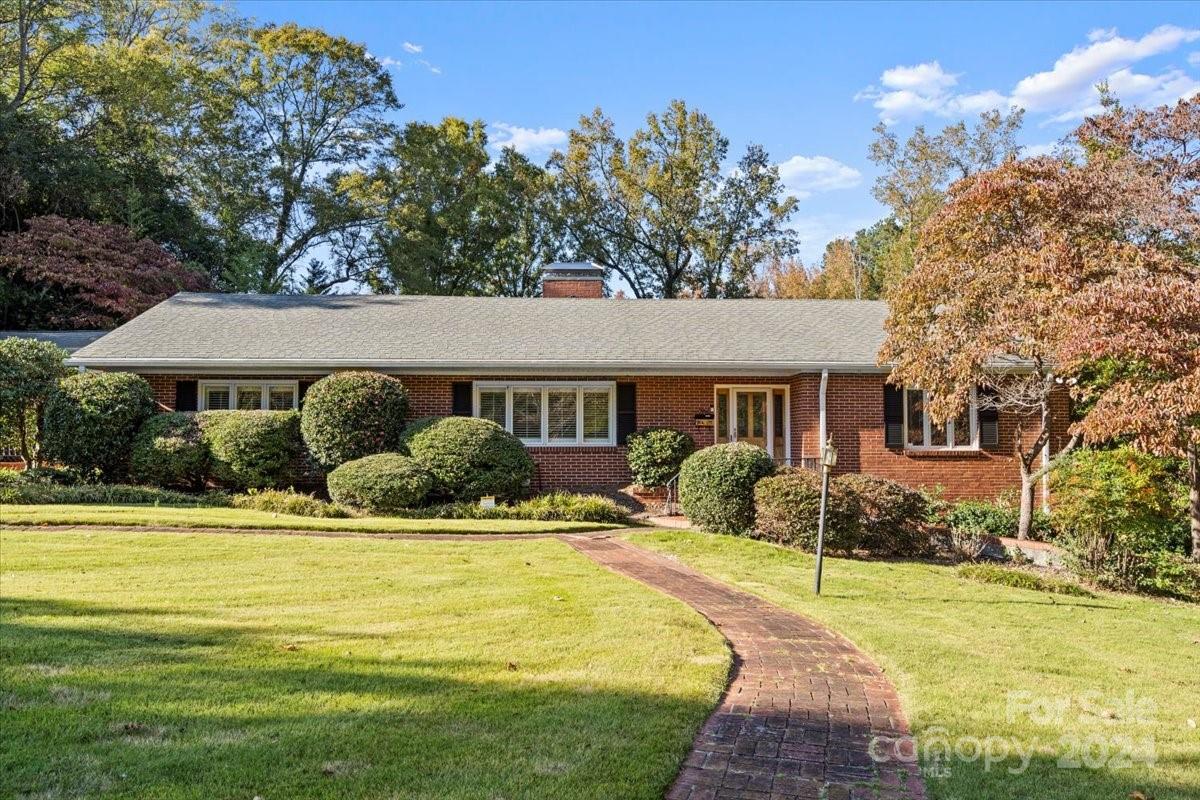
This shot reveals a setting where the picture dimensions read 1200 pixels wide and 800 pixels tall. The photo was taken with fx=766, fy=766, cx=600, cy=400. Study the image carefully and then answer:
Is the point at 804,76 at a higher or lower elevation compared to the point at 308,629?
higher

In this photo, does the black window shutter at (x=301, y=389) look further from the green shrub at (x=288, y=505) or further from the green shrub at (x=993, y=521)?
the green shrub at (x=993, y=521)

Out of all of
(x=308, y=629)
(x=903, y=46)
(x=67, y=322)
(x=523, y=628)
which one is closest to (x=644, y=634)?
(x=523, y=628)

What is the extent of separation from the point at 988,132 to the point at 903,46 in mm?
20788

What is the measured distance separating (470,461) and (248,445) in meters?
4.01

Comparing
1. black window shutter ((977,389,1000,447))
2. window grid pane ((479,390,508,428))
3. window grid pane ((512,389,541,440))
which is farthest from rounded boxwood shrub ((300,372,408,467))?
black window shutter ((977,389,1000,447))

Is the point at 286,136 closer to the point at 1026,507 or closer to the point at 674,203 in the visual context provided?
the point at 674,203

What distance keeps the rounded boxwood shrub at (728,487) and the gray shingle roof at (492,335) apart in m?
3.62

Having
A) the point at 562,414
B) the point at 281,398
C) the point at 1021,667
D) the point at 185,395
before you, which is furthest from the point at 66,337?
the point at 1021,667

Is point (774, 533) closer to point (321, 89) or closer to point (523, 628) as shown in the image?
point (523, 628)

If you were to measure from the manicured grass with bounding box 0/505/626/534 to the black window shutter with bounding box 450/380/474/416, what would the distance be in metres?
3.75

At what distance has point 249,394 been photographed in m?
15.6

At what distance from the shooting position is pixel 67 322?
2278cm

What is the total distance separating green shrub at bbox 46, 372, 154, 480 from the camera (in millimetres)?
13406

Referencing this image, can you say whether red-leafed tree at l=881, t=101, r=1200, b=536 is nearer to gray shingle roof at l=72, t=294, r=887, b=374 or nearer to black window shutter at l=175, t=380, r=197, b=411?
gray shingle roof at l=72, t=294, r=887, b=374
